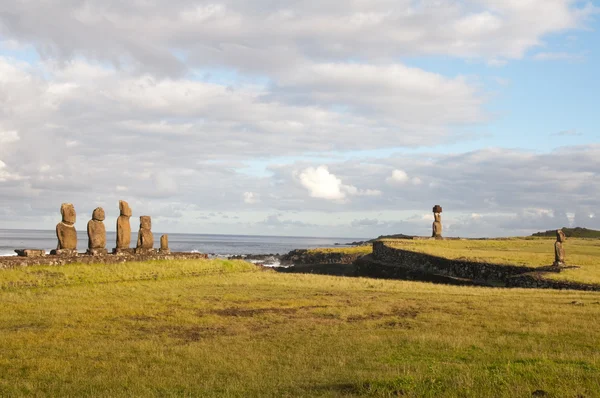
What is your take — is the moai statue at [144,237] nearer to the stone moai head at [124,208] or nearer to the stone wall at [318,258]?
the stone moai head at [124,208]

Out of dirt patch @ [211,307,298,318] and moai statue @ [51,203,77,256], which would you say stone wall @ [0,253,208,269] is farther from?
dirt patch @ [211,307,298,318]

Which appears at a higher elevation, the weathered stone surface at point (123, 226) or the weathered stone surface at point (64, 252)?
the weathered stone surface at point (123, 226)

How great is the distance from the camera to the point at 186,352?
47.4ft

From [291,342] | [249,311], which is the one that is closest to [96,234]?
[249,311]

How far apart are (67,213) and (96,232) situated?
2415mm

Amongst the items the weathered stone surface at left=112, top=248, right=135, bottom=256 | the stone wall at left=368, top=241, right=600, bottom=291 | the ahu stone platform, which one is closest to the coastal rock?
the ahu stone platform

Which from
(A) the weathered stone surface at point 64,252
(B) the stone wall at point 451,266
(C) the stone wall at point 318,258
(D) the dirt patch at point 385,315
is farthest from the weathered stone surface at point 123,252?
(C) the stone wall at point 318,258

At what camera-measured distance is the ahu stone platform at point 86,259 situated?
30081 mm

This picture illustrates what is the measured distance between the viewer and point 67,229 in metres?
35.6

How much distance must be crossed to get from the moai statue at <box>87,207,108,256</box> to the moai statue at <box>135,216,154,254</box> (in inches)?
175

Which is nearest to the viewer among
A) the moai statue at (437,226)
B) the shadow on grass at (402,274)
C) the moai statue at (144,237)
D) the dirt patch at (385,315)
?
the dirt patch at (385,315)

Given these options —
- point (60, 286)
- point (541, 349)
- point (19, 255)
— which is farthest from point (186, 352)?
point (19, 255)

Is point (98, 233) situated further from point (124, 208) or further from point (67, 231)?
point (124, 208)

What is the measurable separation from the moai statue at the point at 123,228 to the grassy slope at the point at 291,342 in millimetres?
11757
